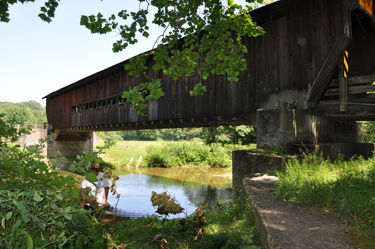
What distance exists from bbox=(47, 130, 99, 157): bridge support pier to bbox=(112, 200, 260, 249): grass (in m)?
23.5

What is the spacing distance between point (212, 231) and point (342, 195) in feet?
7.16

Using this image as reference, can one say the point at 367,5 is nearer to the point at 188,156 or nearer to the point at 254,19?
the point at 254,19

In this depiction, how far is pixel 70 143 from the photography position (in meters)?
28.2

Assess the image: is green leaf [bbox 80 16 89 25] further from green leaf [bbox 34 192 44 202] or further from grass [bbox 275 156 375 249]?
grass [bbox 275 156 375 249]

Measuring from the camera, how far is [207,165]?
76.4ft

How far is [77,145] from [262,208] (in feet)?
94.5

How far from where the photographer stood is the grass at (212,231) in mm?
3377

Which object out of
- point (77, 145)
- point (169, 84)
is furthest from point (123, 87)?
point (77, 145)

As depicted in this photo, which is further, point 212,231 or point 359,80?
point 359,80

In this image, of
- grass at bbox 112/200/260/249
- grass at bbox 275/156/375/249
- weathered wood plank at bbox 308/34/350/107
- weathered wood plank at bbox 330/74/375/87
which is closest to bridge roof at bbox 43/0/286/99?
weathered wood plank at bbox 308/34/350/107

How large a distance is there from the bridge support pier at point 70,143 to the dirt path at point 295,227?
26864 millimetres

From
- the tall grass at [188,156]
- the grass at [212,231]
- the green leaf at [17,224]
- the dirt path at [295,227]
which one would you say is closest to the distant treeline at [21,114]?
the green leaf at [17,224]

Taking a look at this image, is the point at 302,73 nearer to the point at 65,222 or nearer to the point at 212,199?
the point at 212,199

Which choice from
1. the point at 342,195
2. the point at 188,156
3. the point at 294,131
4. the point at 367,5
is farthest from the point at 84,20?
the point at 188,156
